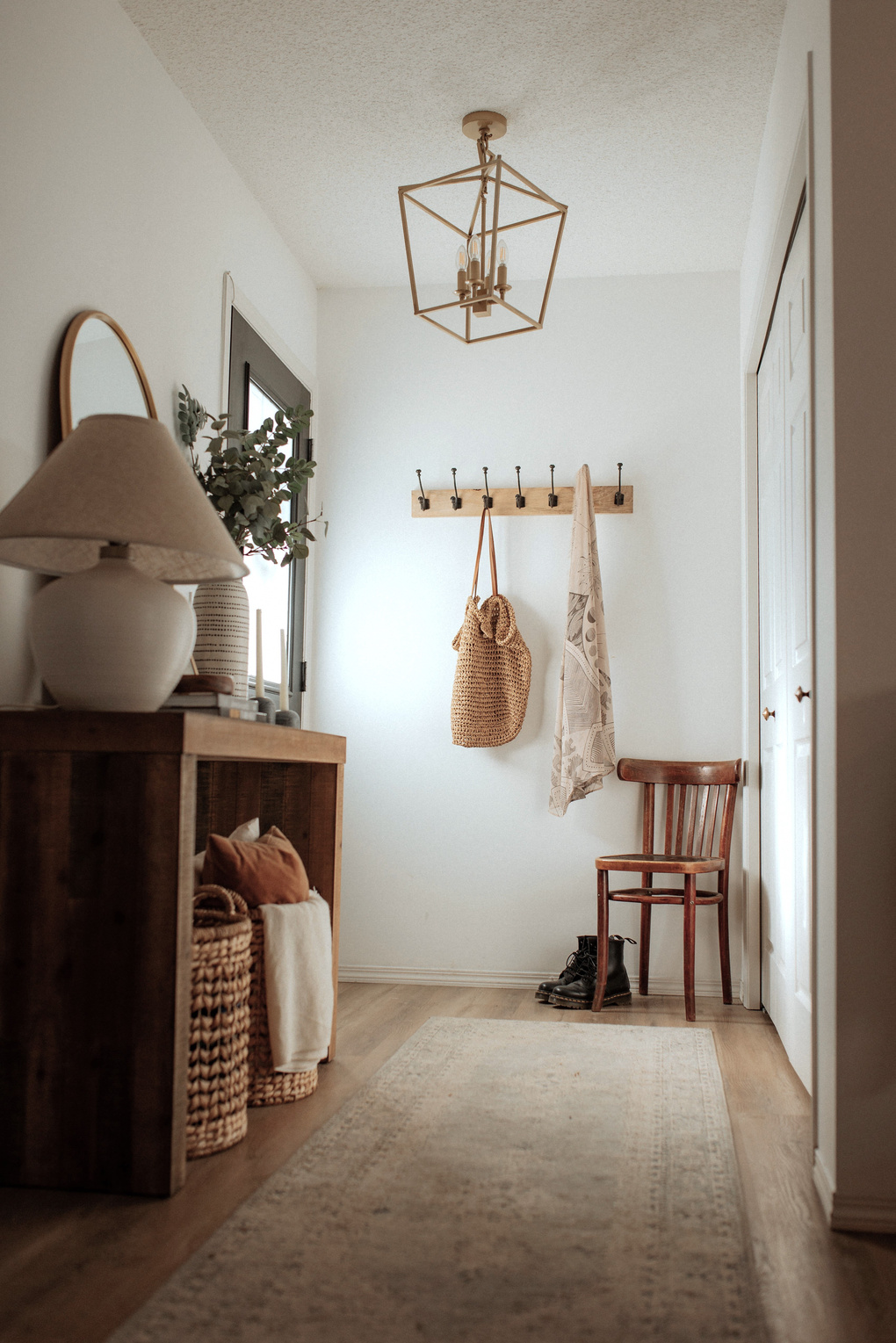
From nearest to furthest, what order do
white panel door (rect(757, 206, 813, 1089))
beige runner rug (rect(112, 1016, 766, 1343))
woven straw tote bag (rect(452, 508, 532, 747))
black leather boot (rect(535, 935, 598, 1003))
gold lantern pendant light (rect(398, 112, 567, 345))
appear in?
beige runner rug (rect(112, 1016, 766, 1343)) → white panel door (rect(757, 206, 813, 1089)) → gold lantern pendant light (rect(398, 112, 567, 345)) → black leather boot (rect(535, 935, 598, 1003)) → woven straw tote bag (rect(452, 508, 532, 747))

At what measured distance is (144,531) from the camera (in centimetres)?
176

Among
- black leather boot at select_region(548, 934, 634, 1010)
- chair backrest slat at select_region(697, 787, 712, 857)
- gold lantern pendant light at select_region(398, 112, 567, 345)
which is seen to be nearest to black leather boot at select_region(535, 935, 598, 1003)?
black leather boot at select_region(548, 934, 634, 1010)

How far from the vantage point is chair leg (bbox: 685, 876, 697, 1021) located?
308cm

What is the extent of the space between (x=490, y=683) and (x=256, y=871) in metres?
1.56

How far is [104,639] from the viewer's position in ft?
5.78

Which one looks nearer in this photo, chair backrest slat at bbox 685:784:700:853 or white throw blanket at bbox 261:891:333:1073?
white throw blanket at bbox 261:891:333:1073

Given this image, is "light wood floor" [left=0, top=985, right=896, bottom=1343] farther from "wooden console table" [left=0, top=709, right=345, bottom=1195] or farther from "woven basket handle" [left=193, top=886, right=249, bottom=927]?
"woven basket handle" [left=193, top=886, right=249, bottom=927]

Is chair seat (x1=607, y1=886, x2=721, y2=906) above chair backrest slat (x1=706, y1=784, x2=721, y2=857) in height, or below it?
below

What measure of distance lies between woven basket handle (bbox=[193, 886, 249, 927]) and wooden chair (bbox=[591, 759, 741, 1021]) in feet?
4.63

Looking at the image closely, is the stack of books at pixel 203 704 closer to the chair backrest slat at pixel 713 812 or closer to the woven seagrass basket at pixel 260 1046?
the woven seagrass basket at pixel 260 1046

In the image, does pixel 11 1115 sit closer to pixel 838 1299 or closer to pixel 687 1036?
pixel 838 1299

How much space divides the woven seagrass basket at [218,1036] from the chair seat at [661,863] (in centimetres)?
145

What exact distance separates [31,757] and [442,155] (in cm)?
225

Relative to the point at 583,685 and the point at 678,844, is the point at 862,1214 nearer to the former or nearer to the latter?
the point at 678,844
